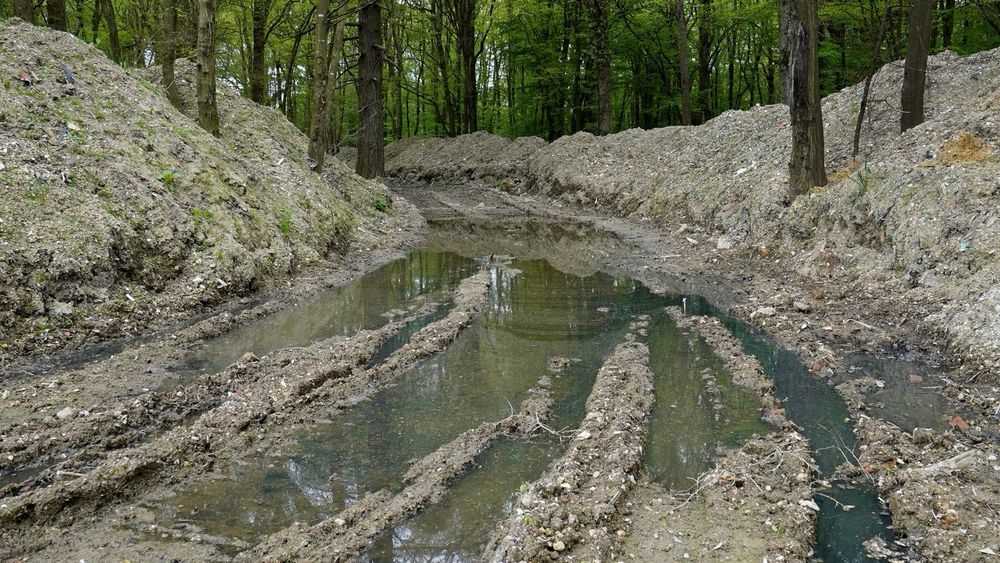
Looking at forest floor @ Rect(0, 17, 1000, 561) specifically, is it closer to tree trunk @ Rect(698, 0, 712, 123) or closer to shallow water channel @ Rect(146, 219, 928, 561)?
shallow water channel @ Rect(146, 219, 928, 561)

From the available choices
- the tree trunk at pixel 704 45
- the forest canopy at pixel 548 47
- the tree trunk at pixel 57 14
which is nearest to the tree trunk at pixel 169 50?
the forest canopy at pixel 548 47

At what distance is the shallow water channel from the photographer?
12.3 ft

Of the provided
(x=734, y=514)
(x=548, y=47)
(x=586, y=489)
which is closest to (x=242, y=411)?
(x=586, y=489)

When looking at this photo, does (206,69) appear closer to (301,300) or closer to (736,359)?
(301,300)

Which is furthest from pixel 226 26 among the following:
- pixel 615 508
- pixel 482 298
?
pixel 615 508

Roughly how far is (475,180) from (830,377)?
793 inches

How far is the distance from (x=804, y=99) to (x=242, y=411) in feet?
31.0

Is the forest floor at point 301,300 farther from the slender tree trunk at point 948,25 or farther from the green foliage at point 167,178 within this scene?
the slender tree trunk at point 948,25

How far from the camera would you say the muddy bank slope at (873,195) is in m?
6.79

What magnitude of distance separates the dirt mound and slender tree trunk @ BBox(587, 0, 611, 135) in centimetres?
1337

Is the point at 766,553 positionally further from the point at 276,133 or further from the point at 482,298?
the point at 276,133

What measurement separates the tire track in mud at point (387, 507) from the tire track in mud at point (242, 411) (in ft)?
3.72

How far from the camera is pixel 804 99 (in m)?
10.2

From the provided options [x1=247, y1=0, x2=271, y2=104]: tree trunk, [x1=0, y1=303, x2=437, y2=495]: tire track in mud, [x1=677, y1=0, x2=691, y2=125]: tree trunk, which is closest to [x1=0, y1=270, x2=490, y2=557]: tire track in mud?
[x1=0, y1=303, x2=437, y2=495]: tire track in mud
